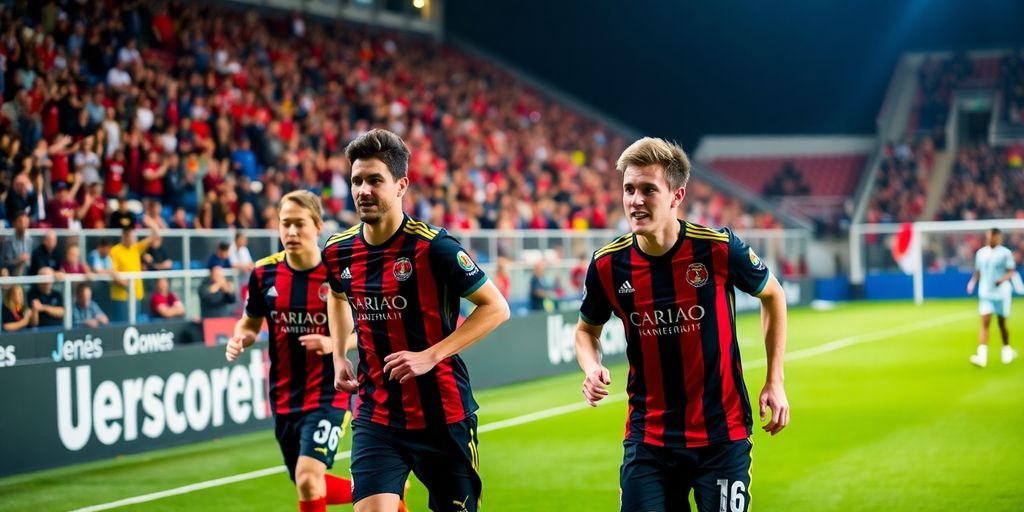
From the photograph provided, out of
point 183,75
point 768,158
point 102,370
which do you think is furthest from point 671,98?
point 102,370

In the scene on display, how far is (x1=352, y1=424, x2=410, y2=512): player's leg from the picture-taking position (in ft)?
18.1

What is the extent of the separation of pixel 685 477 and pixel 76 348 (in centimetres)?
1033

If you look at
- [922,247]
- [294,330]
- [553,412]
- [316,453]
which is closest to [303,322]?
[294,330]

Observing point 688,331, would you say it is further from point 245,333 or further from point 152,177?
point 152,177

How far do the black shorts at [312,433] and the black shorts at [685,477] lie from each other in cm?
246

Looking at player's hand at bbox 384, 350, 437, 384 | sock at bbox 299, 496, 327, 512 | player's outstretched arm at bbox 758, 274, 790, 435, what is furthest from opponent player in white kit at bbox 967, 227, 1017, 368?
player's hand at bbox 384, 350, 437, 384

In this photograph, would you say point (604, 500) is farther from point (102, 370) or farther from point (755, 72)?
point (755, 72)

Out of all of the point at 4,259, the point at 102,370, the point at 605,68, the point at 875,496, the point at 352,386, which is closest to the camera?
the point at 352,386

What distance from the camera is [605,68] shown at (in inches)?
1612

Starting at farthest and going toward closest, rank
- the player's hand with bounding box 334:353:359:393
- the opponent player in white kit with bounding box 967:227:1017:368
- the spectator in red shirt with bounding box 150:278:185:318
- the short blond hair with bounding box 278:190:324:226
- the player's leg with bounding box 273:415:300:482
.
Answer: the opponent player in white kit with bounding box 967:227:1017:368
the spectator in red shirt with bounding box 150:278:185:318
the short blond hair with bounding box 278:190:324:226
the player's leg with bounding box 273:415:300:482
the player's hand with bounding box 334:353:359:393

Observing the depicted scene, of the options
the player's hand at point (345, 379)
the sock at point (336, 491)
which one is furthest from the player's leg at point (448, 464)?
the sock at point (336, 491)

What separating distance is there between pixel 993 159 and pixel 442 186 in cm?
2536

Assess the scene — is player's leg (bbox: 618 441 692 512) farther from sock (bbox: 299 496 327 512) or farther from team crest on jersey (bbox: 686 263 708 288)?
sock (bbox: 299 496 327 512)

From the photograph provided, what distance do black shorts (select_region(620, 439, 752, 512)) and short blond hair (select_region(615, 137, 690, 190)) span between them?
1.13 metres
